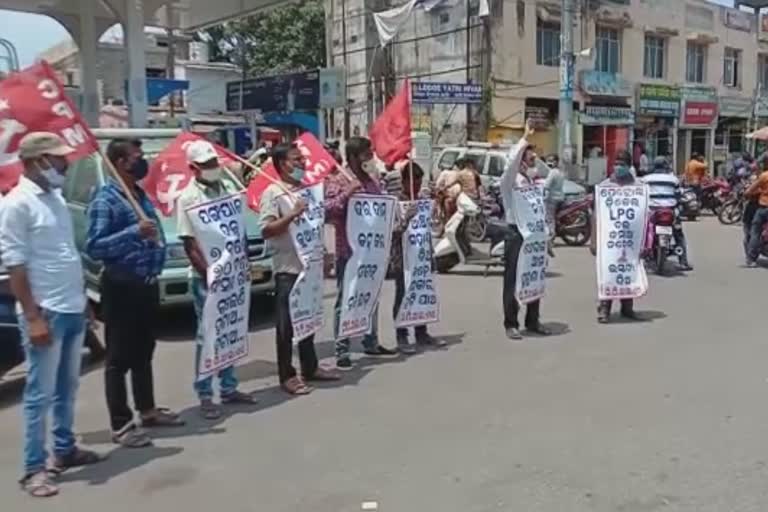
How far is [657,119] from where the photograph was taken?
1270 inches

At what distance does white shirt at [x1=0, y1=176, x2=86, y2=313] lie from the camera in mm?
4199

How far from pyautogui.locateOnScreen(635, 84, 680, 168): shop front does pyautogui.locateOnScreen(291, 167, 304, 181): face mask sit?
2644 centimetres

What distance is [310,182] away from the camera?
6.61 m

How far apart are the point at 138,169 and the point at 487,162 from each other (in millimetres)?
14101

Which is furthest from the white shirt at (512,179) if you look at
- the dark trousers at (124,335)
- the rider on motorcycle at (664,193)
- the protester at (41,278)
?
the protester at (41,278)

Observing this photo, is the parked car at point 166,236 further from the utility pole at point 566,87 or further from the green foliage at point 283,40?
the green foliage at point 283,40

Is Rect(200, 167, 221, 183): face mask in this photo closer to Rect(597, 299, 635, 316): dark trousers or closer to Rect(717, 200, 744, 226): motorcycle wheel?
Rect(597, 299, 635, 316): dark trousers

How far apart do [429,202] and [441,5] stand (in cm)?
2146

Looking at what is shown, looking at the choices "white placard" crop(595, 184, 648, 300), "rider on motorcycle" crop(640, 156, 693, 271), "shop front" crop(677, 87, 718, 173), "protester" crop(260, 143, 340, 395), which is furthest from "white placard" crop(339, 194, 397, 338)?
"shop front" crop(677, 87, 718, 173)

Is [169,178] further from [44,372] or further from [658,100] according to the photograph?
[658,100]

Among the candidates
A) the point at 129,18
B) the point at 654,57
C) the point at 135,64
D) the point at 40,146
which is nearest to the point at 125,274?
the point at 40,146

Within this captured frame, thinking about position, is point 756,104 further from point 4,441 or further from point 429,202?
point 4,441

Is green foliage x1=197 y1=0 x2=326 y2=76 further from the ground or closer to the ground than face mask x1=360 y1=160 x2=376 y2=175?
further from the ground

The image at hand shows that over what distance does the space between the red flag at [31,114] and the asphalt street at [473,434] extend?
5.78 feet
